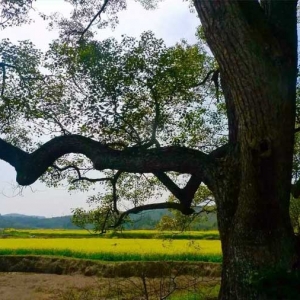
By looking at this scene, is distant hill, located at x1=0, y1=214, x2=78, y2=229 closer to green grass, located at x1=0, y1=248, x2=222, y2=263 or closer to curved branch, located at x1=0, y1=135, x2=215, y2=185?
green grass, located at x1=0, y1=248, x2=222, y2=263

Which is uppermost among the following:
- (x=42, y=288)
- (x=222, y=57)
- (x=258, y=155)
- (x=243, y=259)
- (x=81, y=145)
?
(x=222, y=57)

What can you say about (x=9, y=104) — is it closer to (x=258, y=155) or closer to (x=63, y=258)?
(x=258, y=155)

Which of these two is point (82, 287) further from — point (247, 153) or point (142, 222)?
point (247, 153)

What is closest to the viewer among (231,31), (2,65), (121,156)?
(231,31)

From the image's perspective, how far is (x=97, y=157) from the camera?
18.4 feet

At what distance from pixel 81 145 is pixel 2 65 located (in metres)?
2.44

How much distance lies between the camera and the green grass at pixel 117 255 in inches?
585

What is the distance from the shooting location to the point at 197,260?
1466 centimetres

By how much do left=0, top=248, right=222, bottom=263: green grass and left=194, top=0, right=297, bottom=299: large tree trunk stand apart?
33.8ft

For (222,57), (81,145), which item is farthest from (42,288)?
(222,57)

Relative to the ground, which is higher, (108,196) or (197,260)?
(108,196)

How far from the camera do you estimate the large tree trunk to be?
4.03 meters

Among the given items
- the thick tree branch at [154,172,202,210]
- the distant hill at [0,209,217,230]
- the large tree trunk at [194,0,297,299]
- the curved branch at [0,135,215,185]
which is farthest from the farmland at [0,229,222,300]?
the large tree trunk at [194,0,297,299]

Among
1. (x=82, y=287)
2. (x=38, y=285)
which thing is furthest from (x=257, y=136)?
(x=38, y=285)
